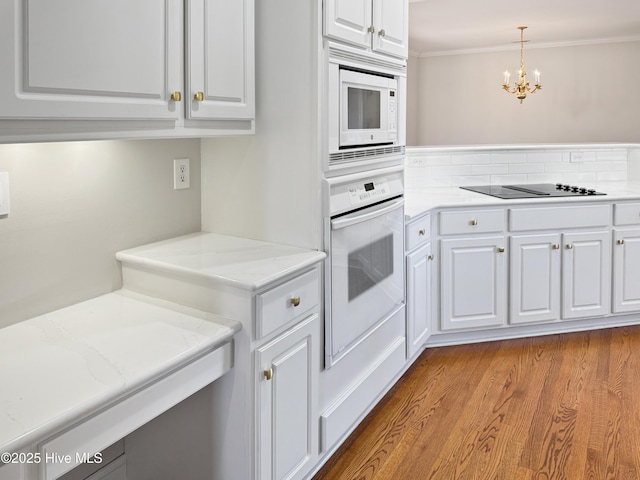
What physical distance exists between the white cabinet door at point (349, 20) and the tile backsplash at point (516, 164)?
1770mm

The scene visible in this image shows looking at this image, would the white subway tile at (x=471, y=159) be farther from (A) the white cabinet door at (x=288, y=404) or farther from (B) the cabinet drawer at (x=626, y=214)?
(A) the white cabinet door at (x=288, y=404)

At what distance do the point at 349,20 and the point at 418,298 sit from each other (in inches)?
62.0

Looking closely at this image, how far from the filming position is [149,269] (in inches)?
75.1

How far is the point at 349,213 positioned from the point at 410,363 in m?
1.29

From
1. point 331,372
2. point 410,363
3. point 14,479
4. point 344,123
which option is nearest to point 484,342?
point 410,363

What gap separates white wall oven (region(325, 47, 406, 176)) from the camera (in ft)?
6.81

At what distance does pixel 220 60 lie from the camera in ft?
5.94

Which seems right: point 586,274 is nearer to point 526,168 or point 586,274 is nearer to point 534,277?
point 534,277

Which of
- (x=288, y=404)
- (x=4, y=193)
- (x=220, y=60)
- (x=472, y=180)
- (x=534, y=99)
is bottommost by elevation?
(x=288, y=404)

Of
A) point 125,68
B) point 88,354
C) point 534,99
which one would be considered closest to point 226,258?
point 88,354

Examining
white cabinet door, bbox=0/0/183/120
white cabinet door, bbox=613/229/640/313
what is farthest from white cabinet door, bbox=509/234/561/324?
white cabinet door, bbox=0/0/183/120

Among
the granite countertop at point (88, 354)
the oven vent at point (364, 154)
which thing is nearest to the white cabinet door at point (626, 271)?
the oven vent at point (364, 154)

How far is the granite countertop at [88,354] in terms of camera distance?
45.6 inches

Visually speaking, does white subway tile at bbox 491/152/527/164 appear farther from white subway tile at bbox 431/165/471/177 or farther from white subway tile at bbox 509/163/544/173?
white subway tile at bbox 431/165/471/177
